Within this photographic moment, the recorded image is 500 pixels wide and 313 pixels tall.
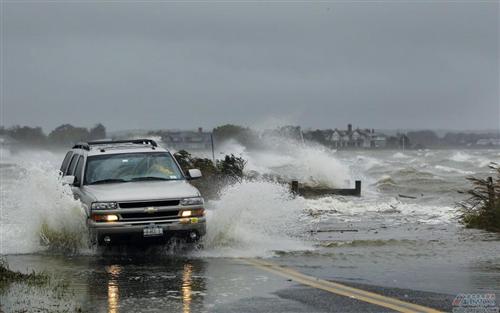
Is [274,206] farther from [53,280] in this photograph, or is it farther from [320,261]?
[53,280]

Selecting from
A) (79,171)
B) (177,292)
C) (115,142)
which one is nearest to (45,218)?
(79,171)

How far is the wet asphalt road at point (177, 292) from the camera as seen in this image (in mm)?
8531

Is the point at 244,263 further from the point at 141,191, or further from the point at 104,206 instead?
the point at 104,206

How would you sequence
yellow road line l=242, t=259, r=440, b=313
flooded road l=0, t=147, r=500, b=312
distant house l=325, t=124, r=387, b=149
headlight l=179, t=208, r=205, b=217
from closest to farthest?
yellow road line l=242, t=259, r=440, b=313 → flooded road l=0, t=147, r=500, b=312 → headlight l=179, t=208, r=205, b=217 → distant house l=325, t=124, r=387, b=149

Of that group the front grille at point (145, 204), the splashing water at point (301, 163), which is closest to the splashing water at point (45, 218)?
the front grille at point (145, 204)

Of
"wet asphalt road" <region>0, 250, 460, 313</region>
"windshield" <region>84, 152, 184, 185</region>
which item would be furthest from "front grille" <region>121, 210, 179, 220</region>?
"windshield" <region>84, 152, 184, 185</region>

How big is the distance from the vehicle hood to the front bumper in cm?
Result: 39

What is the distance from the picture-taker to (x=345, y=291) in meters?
9.53

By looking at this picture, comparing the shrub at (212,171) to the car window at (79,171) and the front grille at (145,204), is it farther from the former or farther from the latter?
the front grille at (145,204)

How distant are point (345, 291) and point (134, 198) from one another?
4.51 m

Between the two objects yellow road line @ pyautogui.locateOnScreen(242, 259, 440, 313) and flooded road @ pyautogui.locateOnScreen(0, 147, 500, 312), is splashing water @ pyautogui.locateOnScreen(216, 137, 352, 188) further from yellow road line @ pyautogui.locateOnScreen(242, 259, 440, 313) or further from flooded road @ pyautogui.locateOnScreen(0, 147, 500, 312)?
yellow road line @ pyautogui.locateOnScreen(242, 259, 440, 313)

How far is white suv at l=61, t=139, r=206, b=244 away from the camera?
12.8 metres

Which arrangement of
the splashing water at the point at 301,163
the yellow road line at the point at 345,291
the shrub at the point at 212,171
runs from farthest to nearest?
the splashing water at the point at 301,163
the shrub at the point at 212,171
the yellow road line at the point at 345,291

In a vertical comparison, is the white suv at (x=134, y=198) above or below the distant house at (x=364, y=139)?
below
